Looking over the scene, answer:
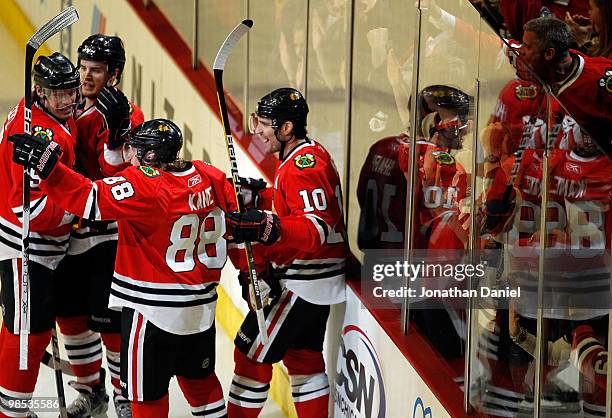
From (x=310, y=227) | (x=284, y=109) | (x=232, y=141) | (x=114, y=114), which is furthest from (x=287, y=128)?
(x=114, y=114)

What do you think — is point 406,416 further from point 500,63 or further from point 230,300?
point 230,300

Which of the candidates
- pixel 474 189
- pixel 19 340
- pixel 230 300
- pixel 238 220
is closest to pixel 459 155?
pixel 474 189

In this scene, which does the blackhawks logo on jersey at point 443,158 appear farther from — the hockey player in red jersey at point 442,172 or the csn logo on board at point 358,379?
the csn logo on board at point 358,379

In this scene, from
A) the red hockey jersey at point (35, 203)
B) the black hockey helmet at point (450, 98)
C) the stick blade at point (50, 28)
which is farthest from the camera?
the red hockey jersey at point (35, 203)

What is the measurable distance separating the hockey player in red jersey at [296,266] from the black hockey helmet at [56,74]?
0.61 metres

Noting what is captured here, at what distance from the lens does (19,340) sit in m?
4.08

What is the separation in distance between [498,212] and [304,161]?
105 cm

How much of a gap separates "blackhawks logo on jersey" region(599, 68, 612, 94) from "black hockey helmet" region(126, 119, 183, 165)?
1.57 meters

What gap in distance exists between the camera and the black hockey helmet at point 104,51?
4.37 meters

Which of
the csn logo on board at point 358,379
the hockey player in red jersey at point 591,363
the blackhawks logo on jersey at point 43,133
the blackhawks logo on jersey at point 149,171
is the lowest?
the csn logo on board at point 358,379

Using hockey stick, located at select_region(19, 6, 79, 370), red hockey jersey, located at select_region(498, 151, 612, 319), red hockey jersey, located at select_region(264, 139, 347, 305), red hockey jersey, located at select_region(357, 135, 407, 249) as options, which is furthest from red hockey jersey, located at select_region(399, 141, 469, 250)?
hockey stick, located at select_region(19, 6, 79, 370)

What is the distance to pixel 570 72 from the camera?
2.57 m

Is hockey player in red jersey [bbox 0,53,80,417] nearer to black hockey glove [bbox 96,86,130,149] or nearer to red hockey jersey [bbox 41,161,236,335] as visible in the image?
black hockey glove [bbox 96,86,130,149]

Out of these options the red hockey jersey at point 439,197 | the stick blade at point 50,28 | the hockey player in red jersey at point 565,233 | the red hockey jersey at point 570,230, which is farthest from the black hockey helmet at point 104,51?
the red hockey jersey at point 570,230
